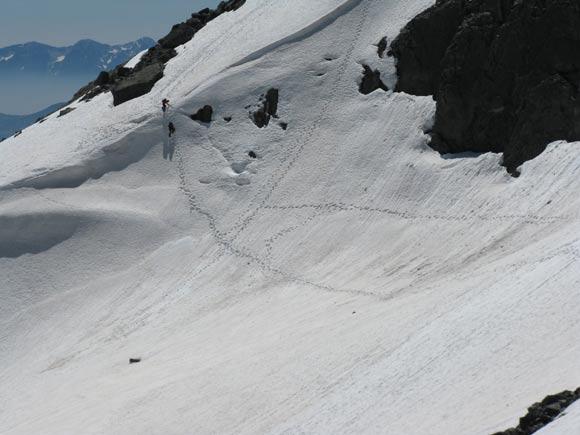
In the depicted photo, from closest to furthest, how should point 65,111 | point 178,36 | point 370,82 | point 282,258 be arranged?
point 282,258, point 370,82, point 65,111, point 178,36

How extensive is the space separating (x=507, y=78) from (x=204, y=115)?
1949 centimetres

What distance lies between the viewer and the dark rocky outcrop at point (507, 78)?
128 ft

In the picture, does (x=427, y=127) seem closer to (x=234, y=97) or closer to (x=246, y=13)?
(x=234, y=97)

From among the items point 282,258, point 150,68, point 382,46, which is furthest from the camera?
point 150,68

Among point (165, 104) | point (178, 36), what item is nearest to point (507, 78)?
point (165, 104)

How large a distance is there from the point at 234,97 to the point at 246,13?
12263 mm

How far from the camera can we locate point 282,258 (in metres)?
42.1

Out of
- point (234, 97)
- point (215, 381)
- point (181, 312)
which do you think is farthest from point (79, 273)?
point (215, 381)

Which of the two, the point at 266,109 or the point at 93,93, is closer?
the point at 266,109

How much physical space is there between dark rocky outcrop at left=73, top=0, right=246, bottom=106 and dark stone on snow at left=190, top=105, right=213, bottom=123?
6.77 m

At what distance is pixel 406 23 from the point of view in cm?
4969

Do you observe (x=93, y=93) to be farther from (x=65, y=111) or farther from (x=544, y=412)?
(x=544, y=412)

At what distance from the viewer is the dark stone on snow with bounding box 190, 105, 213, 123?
52.7m

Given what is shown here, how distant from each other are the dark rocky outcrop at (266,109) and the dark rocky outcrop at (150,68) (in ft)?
34.0
